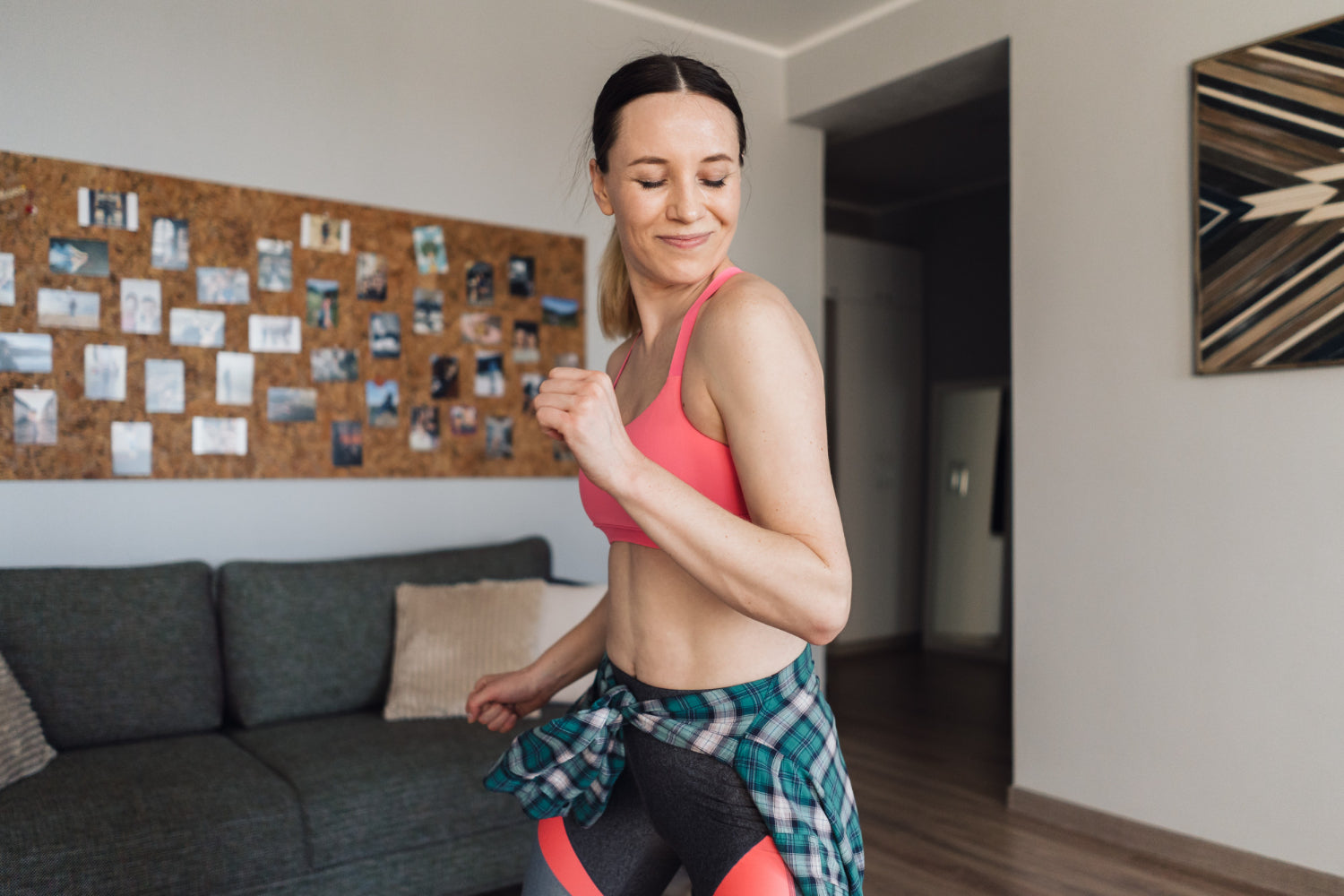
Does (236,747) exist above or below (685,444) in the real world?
below

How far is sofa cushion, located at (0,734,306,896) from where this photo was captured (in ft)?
6.30

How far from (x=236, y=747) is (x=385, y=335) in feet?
4.60

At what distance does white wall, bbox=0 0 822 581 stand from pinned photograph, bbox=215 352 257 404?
0.87ft

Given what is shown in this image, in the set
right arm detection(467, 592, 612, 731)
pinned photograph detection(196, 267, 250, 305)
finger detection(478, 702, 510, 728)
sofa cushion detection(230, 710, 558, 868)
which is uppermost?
pinned photograph detection(196, 267, 250, 305)

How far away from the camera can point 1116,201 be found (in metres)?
3.01

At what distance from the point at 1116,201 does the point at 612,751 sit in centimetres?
264

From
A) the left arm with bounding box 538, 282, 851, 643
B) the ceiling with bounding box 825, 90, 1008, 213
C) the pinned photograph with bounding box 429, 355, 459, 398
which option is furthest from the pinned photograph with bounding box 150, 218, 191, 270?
the ceiling with bounding box 825, 90, 1008, 213

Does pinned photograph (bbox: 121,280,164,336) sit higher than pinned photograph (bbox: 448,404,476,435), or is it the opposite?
pinned photograph (bbox: 121,280,164,336)

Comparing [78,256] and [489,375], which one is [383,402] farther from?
[78,256]

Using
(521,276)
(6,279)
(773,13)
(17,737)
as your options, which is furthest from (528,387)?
(17,737)

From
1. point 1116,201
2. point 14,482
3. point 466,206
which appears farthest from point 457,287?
point 1116,201

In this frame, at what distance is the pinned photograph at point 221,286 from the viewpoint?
9.72 feet

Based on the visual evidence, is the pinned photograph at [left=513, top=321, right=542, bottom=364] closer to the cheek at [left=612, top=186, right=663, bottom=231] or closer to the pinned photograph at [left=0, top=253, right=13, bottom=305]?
the pinned photograph at [left=0, top=253, right=13, bottom=305]

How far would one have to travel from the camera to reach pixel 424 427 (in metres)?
3.38
